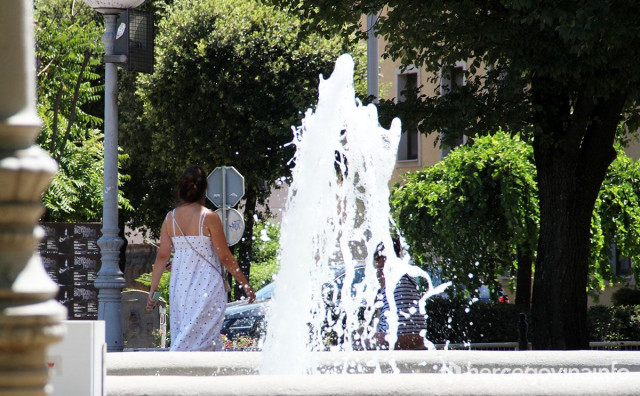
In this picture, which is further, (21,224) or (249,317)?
(249,317)

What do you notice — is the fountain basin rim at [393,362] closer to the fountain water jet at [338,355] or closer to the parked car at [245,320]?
the fountain water jet at [338,355]

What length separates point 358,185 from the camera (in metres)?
7.41

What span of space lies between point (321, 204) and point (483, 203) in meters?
9.84

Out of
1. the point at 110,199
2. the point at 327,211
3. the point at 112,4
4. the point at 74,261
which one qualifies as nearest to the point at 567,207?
Result: the point at 110,199

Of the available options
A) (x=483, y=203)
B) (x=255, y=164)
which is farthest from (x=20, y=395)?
(x=255, y=164)

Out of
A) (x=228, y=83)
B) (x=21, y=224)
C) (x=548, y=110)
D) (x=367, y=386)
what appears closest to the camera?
(x=21, y=224)

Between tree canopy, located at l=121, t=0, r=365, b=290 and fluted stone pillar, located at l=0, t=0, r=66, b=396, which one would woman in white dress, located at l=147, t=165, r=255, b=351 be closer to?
fluted stone pillar, located at l=0, t=0, r=66, b=396

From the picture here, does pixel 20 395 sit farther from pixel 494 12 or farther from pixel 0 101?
pixel 494 12

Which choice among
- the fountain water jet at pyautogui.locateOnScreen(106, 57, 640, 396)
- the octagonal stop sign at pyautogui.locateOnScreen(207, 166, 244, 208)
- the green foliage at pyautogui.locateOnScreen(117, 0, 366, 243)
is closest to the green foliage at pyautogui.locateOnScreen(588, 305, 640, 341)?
the octagonal stop sign at pyautogui.locateOnScreen(207, 166, 244, 208)

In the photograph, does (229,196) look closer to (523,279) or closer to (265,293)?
(265,293)

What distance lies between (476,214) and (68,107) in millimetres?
7071

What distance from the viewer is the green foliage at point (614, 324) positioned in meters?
16.6

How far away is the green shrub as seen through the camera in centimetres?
2380

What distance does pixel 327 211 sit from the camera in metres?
7.13
